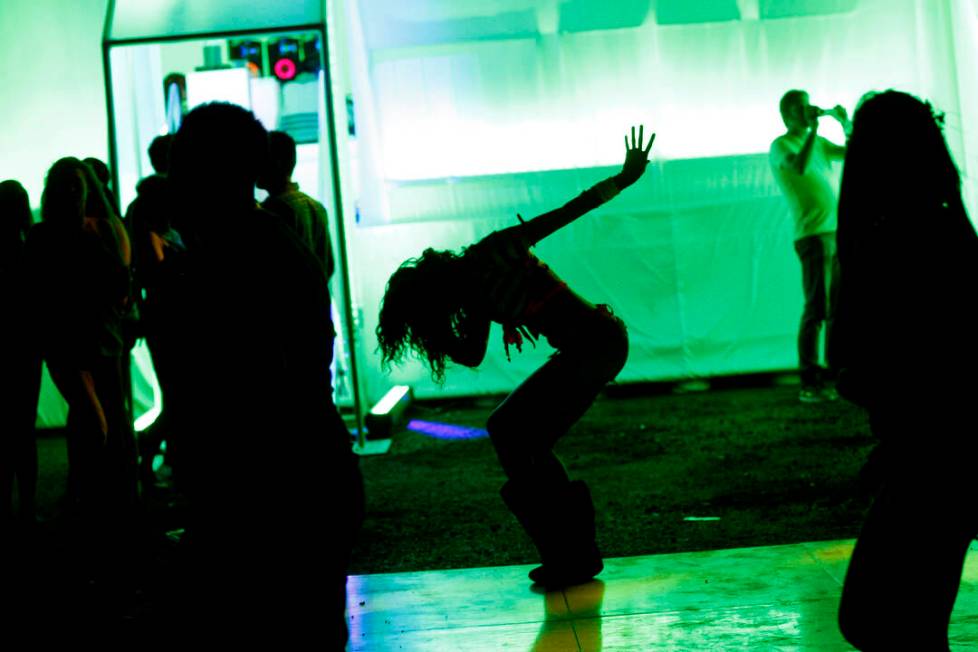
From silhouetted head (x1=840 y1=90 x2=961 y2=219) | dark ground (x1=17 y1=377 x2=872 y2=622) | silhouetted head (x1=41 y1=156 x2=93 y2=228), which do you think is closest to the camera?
silhouetted head (x1=840 y1=90 x2=961 y2=219)

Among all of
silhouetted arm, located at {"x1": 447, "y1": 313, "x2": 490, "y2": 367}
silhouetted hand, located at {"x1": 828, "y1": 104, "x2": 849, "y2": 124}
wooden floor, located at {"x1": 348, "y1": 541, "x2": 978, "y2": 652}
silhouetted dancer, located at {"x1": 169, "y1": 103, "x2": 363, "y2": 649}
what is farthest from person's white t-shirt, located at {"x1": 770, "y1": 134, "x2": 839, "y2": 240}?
silhouetted dancer, located at {"x1": 169, "y1": 103, "x2": 363, "y2": 649}

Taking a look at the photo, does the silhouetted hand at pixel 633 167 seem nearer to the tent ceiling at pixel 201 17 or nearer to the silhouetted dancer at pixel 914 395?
the silhouetted dancer at pixel 914 395

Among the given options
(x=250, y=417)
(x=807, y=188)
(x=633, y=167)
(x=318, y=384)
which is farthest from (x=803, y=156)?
(x=250, y=417)

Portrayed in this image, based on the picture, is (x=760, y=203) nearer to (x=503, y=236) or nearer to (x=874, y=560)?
(x=503, y=236)

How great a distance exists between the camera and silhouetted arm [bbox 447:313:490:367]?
4.28 m

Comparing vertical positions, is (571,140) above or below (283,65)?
below

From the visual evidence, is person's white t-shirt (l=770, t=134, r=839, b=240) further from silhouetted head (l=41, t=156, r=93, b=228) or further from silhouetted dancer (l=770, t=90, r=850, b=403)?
silhouetted head (l=41, t=156, r=93, b=228)

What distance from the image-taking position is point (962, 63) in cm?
884

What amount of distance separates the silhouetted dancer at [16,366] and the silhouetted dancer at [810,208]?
16.1ft

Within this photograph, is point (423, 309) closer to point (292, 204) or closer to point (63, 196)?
point (63, 196)

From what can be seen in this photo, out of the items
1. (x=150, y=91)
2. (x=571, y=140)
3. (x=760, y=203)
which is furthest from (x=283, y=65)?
(x=760, y=203)

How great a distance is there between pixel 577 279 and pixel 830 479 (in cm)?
327

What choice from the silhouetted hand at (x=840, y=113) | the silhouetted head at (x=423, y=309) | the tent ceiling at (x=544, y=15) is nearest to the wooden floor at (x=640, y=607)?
the silhouetted head at (x=423, y=309)

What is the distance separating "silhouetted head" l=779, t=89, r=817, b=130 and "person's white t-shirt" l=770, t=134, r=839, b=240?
0.09 m
